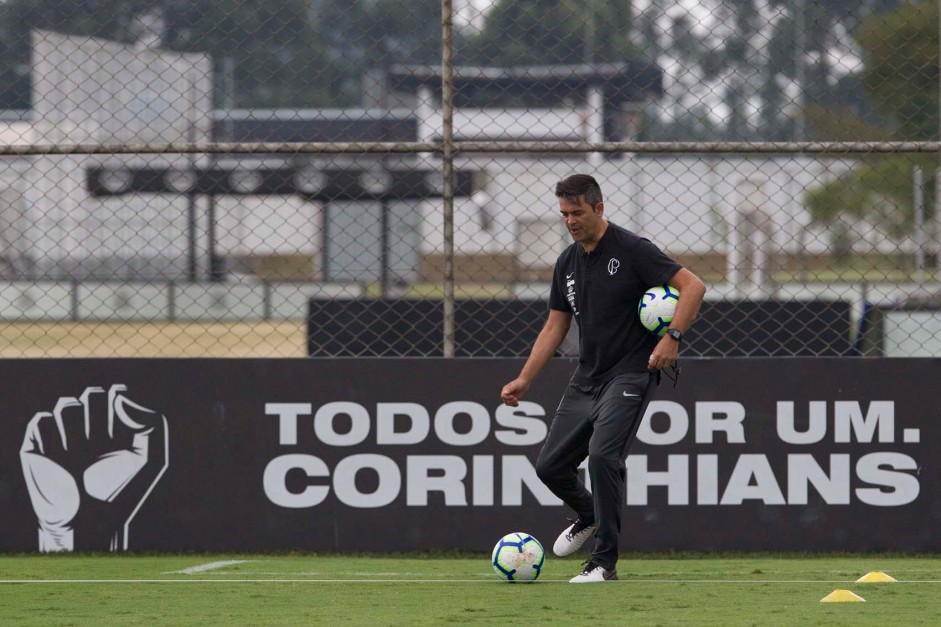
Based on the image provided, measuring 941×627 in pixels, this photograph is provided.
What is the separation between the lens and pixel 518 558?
600 cm

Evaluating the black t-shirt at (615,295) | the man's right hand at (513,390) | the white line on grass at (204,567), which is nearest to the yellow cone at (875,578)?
the black t-shirt at (615,295)

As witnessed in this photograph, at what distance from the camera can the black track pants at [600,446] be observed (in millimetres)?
5816

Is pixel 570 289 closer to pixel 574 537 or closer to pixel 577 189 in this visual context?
pixel 577 189

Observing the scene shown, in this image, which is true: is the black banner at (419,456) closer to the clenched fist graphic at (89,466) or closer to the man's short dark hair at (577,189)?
the clenched fist graphic at (89,466)

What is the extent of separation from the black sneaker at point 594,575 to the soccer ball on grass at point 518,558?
0.20m

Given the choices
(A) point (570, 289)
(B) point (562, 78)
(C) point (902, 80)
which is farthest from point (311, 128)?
(A) point (570, 289)

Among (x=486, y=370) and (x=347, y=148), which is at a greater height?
(x=347, y=148)

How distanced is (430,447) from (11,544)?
8.12ft

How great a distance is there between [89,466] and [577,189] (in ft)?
11.6

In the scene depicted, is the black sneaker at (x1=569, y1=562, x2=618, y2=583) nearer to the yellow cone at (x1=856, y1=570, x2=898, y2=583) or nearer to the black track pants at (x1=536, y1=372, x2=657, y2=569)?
the black track pants at (x1=536, y1=372, x2=657, y2=569)

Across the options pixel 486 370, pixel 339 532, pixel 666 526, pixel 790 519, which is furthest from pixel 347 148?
pixel 790 519

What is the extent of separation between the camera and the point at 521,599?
551 cm

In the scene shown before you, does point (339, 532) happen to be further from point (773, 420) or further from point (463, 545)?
point (773, 420)

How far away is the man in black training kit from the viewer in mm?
5773
